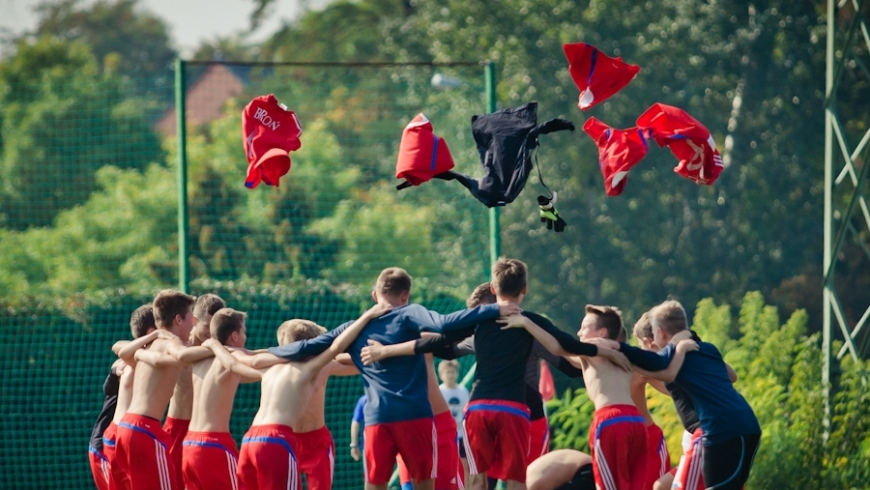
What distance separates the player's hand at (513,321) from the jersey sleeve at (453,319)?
0.17ft

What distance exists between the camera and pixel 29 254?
16.8m

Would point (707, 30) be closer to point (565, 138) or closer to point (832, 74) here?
point (565, 138)

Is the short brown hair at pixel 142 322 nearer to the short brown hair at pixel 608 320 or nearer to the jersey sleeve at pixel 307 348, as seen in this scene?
the jersey sleeve at pixel 307 348

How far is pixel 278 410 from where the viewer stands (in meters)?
7.39

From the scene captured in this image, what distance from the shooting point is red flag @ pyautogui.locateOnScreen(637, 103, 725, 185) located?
8.12m

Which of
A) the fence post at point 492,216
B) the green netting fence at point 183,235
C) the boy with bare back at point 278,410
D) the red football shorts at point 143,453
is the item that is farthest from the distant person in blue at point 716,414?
the green netting fence at point 183,235

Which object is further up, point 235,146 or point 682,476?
point 235,146

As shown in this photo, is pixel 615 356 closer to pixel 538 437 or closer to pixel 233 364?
pixel 538 437

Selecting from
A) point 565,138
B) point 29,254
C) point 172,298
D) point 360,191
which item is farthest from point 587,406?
point 565,138

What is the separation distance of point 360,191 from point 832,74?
12287 mm

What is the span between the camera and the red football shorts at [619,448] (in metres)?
7.39

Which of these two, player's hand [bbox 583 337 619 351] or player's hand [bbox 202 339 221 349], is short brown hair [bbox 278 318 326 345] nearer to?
player's hand [bbox 202 339 221 349]

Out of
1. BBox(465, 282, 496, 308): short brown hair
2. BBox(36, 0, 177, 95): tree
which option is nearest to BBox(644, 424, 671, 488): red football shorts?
BBox(465, 282, 496, 308): short brown hair

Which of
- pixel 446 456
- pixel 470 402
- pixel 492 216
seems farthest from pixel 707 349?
pixel 492 216
